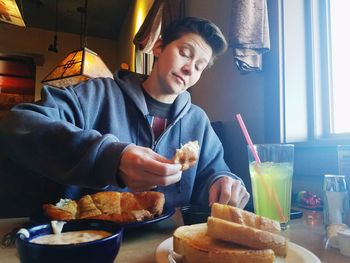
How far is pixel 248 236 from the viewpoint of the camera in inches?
17.6

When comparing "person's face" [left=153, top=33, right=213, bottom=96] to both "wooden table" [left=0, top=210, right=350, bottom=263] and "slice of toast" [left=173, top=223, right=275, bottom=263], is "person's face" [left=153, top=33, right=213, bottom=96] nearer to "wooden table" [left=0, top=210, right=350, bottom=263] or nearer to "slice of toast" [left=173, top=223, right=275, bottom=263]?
"wooden table" [left=0, top=210, right=350, bottom=263]

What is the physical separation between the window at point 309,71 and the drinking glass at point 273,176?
1.59 feet

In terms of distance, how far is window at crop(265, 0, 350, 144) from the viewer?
4.15ft

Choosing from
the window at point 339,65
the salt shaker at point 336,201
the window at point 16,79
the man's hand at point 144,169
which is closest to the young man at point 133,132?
the man's hand at point 144,169

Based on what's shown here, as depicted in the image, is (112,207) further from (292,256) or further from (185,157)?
(292,256)

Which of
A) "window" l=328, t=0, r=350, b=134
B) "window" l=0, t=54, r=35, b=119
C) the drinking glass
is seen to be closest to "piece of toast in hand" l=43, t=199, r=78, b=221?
the drinking glass

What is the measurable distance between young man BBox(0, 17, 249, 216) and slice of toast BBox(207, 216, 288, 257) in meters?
0.16

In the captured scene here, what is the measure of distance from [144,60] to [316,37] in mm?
2632

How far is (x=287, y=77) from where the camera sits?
1.28 m

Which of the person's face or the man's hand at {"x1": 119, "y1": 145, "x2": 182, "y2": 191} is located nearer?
the man's hand at {"x1": 119, "y1": 145, "x2": 182, "y2": 191}

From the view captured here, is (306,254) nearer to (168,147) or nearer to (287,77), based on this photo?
(168,147)

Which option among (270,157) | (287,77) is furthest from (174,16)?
(270,157)

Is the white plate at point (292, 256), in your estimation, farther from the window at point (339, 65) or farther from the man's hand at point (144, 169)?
the window at point (339, 65)

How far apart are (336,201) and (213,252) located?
425 mm
